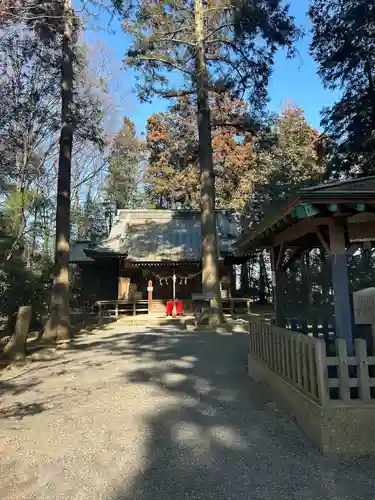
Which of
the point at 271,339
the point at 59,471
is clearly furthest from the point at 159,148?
the point at 59,471

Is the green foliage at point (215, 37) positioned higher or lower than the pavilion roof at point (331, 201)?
higher

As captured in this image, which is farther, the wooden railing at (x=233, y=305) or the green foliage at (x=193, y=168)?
the green foliage at (x=193, y=168)

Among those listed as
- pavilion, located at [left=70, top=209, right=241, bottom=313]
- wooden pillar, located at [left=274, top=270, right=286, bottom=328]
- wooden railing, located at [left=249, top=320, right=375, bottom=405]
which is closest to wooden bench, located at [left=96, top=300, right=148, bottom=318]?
pavilion, located at [left=70, top=209, right=241, bottom=313]

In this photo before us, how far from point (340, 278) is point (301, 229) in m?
1.00

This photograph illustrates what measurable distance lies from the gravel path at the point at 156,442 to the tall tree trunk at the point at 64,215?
396 centimetres

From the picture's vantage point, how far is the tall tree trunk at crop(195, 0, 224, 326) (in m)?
13.1

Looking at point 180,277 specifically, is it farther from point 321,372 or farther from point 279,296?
point 321,372

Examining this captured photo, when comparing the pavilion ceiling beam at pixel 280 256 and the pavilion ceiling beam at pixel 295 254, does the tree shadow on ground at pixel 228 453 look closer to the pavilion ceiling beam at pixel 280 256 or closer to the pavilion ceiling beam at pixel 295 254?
the pavilion ceiling beam at pixel 280 256

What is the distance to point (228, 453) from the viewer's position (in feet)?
11.4

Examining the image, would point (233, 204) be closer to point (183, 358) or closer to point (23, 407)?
point (183, 358)

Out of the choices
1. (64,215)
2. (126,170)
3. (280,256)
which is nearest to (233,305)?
(64,215)

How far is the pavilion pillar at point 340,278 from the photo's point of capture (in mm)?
4289

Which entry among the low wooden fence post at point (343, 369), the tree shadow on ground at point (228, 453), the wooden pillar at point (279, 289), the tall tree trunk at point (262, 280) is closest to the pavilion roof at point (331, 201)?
the low wooden fence post at point (343, 369)

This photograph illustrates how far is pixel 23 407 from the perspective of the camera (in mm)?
5020
